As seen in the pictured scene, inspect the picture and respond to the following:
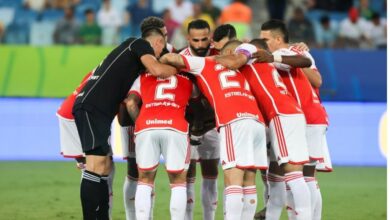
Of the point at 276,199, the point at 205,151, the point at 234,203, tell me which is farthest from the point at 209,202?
the point at 234,203

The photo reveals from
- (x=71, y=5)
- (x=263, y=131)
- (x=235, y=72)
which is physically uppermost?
(x=71, y=5)

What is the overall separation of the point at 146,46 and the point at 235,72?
858mm

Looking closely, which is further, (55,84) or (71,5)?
Result: (71,5)

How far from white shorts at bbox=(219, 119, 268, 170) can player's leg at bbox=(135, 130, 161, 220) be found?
0.62 meters

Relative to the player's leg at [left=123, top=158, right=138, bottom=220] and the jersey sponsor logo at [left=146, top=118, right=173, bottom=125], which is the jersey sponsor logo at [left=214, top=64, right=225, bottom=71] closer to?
the jersey sponsor logo at [left=146, top=118, right=173, bottom=125]

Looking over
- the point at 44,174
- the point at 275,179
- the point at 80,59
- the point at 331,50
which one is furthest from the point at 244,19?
the point at 275,179

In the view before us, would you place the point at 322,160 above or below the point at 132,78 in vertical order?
below

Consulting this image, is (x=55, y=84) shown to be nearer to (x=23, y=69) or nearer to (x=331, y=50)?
(x=23, y=69)

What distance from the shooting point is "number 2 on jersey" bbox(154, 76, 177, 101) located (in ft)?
29.1

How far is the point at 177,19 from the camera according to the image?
18906mm

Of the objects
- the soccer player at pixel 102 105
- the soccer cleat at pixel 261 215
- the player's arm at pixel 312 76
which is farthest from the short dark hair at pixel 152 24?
the soccer cleat at pixel 261 215

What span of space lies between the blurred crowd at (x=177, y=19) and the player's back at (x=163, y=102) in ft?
28.1

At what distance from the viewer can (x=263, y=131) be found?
880 centimetres

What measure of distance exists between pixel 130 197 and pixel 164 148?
0.91 meters
